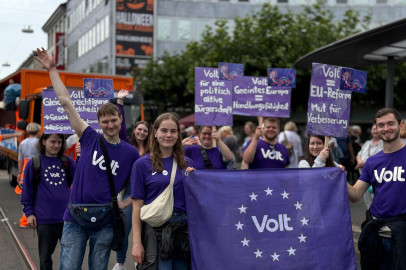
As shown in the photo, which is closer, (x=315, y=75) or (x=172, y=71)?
(x=315, y=75)

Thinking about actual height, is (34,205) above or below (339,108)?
below

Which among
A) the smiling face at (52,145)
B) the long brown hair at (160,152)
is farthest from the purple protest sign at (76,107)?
the long brown hair at (160,152)

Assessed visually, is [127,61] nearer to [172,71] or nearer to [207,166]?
[172,71]

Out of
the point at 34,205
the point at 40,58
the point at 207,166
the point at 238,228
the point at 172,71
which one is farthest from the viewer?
the point at 172,71

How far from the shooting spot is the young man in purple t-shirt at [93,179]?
4.27 m

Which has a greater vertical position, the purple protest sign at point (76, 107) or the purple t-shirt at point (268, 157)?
the purple protest sign at point (76, 107)

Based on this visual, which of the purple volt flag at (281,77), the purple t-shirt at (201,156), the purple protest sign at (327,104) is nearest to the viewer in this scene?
the purple protest sign at (327,104)

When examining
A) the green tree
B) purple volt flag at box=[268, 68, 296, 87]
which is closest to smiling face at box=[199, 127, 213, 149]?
purple volt flag at box=[268, 68, 296, 87]

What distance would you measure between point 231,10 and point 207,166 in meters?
34.2

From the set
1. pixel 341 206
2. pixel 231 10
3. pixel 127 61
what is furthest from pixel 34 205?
pixel 231 10

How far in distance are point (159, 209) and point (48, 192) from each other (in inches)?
69.9

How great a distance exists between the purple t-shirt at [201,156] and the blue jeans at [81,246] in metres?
2.16

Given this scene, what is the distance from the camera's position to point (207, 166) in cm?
648

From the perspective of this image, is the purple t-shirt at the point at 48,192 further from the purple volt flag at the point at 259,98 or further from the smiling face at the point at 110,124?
the purple volt flag at the point at 259,98
